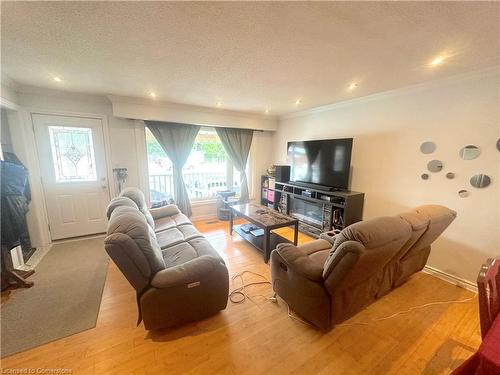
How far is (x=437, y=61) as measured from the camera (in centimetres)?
188

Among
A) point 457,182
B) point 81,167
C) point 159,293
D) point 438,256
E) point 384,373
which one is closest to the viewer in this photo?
point 384,373

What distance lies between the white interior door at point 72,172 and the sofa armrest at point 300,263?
3.23 metres

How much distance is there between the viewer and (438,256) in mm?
2463

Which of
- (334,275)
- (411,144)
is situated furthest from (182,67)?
(411,144)

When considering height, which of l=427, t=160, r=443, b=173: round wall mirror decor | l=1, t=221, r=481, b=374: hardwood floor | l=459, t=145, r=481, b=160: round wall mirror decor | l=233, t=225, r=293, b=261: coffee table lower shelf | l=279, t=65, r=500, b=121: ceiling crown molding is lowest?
l=1, t=221, r=481, b=374: hardwood floor

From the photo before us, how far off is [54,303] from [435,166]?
4.31 m

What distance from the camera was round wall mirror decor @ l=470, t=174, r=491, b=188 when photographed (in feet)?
6.83

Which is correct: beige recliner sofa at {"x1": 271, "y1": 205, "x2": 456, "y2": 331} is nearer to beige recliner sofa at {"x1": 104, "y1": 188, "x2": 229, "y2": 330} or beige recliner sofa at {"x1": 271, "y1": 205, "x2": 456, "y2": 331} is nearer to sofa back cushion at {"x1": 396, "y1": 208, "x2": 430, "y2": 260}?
sofa back cushion at {"x1": 396, "y1": 208, "x2": 430, "y2": 260}

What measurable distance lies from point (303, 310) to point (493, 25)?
2.42m

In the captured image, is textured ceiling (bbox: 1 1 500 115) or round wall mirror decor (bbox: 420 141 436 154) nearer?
textured ceiling (bbox: 1 1 500 115)

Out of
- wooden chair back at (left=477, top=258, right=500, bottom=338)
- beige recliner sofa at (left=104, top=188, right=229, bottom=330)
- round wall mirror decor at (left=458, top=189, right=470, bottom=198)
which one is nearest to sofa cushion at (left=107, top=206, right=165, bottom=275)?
beige recliner sofa at (left=104, top=188, right=229, bottom=330)

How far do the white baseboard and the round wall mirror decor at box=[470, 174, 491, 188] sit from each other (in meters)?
1.05

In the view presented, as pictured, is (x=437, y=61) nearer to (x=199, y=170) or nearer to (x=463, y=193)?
(x=463, y=193)

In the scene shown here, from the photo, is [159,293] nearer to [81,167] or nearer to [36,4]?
[36,4]
